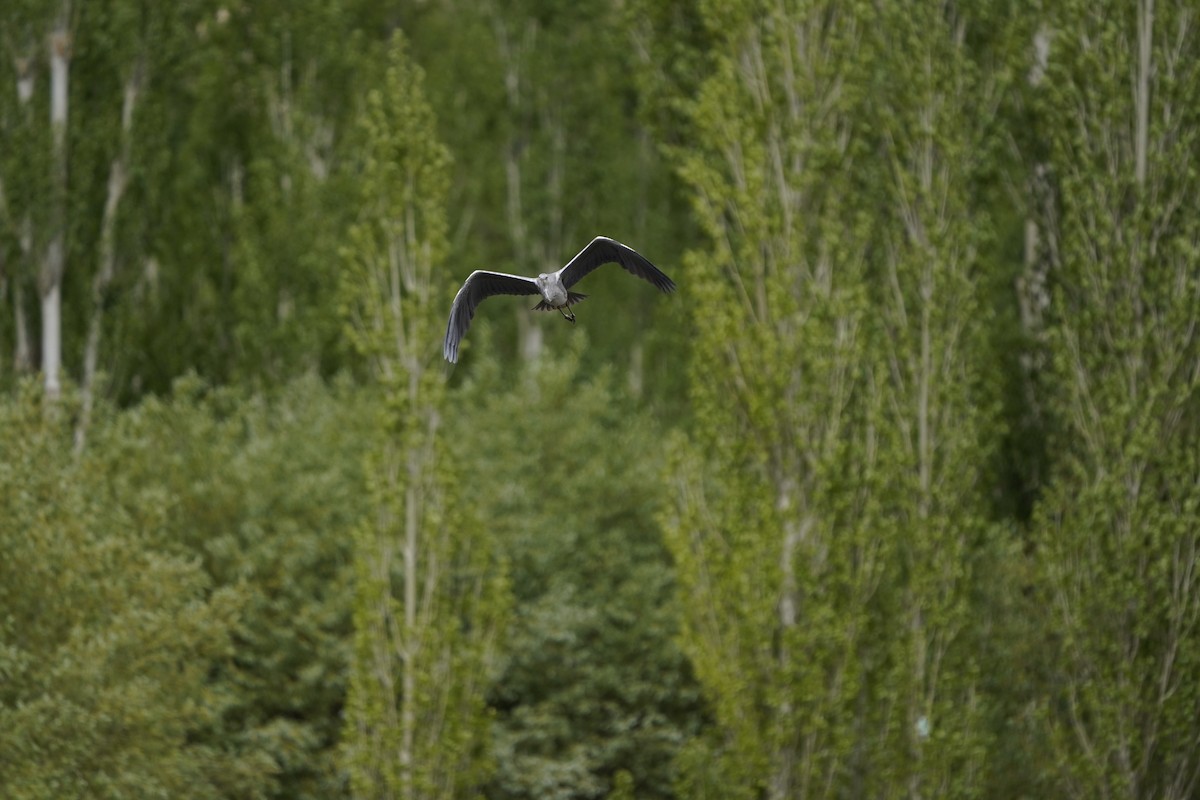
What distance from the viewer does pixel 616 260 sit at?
10.2 metres

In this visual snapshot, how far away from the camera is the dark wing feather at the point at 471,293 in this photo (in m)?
9.89

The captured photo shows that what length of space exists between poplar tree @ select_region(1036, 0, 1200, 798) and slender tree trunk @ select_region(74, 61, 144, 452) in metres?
12.9

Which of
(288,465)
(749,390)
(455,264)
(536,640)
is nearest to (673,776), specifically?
(536,640)

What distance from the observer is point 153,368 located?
2758 centimetres

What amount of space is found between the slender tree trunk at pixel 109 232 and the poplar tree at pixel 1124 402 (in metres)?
12.9

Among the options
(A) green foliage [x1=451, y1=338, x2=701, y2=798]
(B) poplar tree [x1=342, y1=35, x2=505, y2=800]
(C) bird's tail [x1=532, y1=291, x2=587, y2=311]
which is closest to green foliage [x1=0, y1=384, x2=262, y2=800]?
(B) poplar tree [x1=342, y1=35, x2=505, y2=800]

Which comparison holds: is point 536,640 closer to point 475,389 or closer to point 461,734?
point 461,734

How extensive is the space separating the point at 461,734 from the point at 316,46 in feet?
67.0

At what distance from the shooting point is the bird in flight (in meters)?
9.70

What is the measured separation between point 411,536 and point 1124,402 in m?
6.83

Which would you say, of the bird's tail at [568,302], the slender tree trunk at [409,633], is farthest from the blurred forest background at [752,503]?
the bird's tail at [568,302]

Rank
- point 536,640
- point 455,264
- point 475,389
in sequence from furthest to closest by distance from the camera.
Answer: point 455,264, point 475,389, point 536,640

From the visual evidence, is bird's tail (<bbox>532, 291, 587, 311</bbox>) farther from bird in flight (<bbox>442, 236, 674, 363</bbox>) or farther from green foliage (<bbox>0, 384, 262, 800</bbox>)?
green foliage (<bbox>0, 384, 262, 800</bbox>)

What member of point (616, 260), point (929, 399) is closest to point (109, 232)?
point (929, 399)
